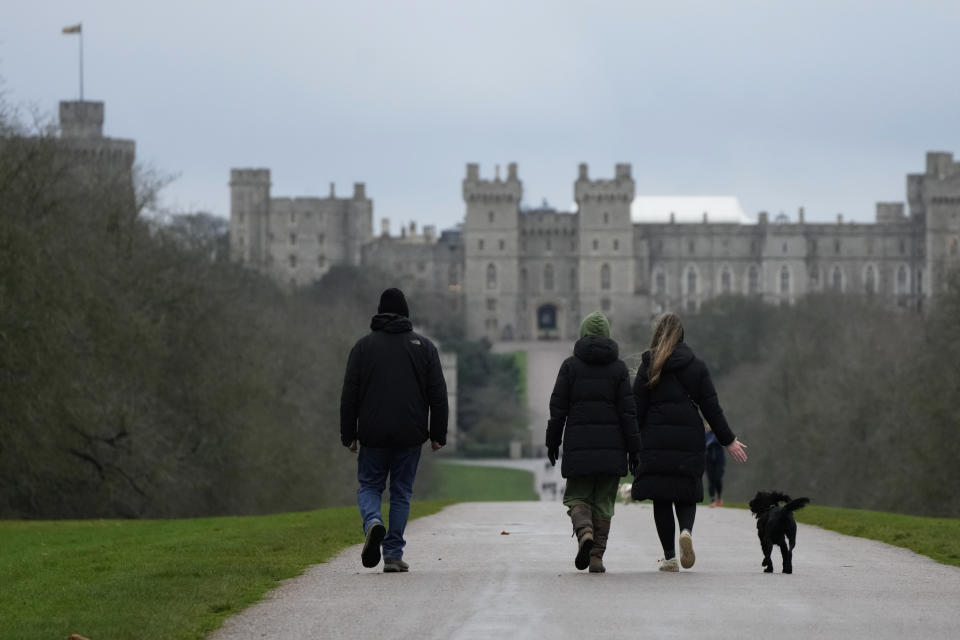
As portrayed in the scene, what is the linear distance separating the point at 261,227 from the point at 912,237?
1781 inches

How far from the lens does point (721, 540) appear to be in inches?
567

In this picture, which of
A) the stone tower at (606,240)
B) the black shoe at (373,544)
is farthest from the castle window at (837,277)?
the black shoe at (373,544)

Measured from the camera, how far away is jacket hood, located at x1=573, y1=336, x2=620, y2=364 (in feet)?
37.2

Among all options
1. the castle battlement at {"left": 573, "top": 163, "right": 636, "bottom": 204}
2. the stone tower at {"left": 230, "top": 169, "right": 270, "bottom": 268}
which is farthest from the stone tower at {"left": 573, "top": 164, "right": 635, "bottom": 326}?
the stone tower at {"left": 230, "top": 169, "right": 270, "bottom": 268}

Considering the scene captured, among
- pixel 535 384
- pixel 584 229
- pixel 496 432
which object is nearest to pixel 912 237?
pixel 584 229

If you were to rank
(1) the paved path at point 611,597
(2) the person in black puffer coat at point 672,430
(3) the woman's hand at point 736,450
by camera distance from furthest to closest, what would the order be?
(2) the person in black puffer coat at point 672,430 → (3) the woman's hand at point 736,450 → (1) the paved path at point 611,597

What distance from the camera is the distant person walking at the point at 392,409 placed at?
1116 cm

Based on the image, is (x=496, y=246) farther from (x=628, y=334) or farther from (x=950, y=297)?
(x=950, y=297)

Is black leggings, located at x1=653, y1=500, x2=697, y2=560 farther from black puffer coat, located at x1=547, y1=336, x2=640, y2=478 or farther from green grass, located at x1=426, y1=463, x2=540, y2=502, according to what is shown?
green grass, located at x1=426, y1=463, x2=540, y2=502

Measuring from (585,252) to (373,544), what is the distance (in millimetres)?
120179

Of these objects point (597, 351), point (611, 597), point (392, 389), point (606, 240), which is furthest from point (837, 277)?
point (611, 597)

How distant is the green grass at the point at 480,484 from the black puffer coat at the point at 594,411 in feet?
141

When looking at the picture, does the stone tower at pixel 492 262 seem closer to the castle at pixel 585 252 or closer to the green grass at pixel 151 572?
the castle at pixel 585 252

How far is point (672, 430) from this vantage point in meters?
11.5
